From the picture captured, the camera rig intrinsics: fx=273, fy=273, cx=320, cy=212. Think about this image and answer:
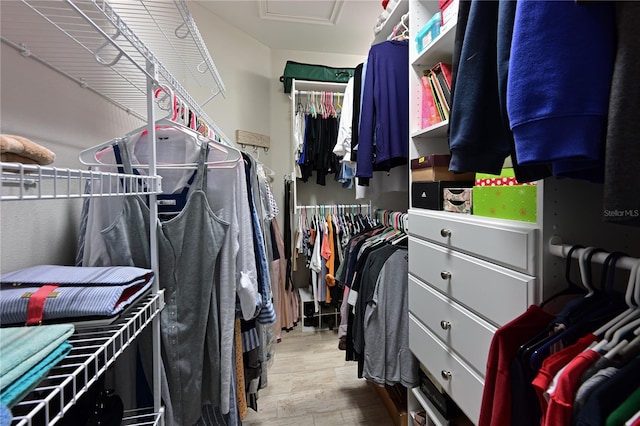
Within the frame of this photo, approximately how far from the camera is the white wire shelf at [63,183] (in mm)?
374

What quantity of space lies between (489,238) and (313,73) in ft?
7.66

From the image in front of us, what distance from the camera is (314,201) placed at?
296cm

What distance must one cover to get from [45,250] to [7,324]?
439 mm

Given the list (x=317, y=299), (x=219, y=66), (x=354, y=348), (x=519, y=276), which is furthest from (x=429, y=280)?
(x=219, y=66)

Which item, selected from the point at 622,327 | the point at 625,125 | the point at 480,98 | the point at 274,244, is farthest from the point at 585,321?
the point at 274,244

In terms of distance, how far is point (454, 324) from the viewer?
3.15 feet

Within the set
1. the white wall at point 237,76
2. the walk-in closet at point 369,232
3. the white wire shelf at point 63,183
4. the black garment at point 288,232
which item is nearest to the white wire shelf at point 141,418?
the walk-in closet at point 369,232

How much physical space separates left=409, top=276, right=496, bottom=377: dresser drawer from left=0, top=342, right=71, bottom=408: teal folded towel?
3.22 ft

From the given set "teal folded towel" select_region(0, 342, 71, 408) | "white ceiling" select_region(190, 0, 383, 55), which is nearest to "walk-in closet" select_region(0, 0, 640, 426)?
"teal folded towel" select_region(0, 342, 71, 408)

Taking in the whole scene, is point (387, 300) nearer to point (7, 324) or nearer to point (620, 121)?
point (620, 121)

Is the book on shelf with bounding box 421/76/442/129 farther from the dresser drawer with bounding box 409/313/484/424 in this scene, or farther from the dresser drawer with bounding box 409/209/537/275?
the dresser drawer with bounding box 409/313/484/424

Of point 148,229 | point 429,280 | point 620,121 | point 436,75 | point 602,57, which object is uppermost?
point 436,75

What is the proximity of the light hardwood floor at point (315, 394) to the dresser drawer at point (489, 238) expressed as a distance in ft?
4.00

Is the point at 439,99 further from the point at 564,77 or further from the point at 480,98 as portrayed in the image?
the point at 564,77
